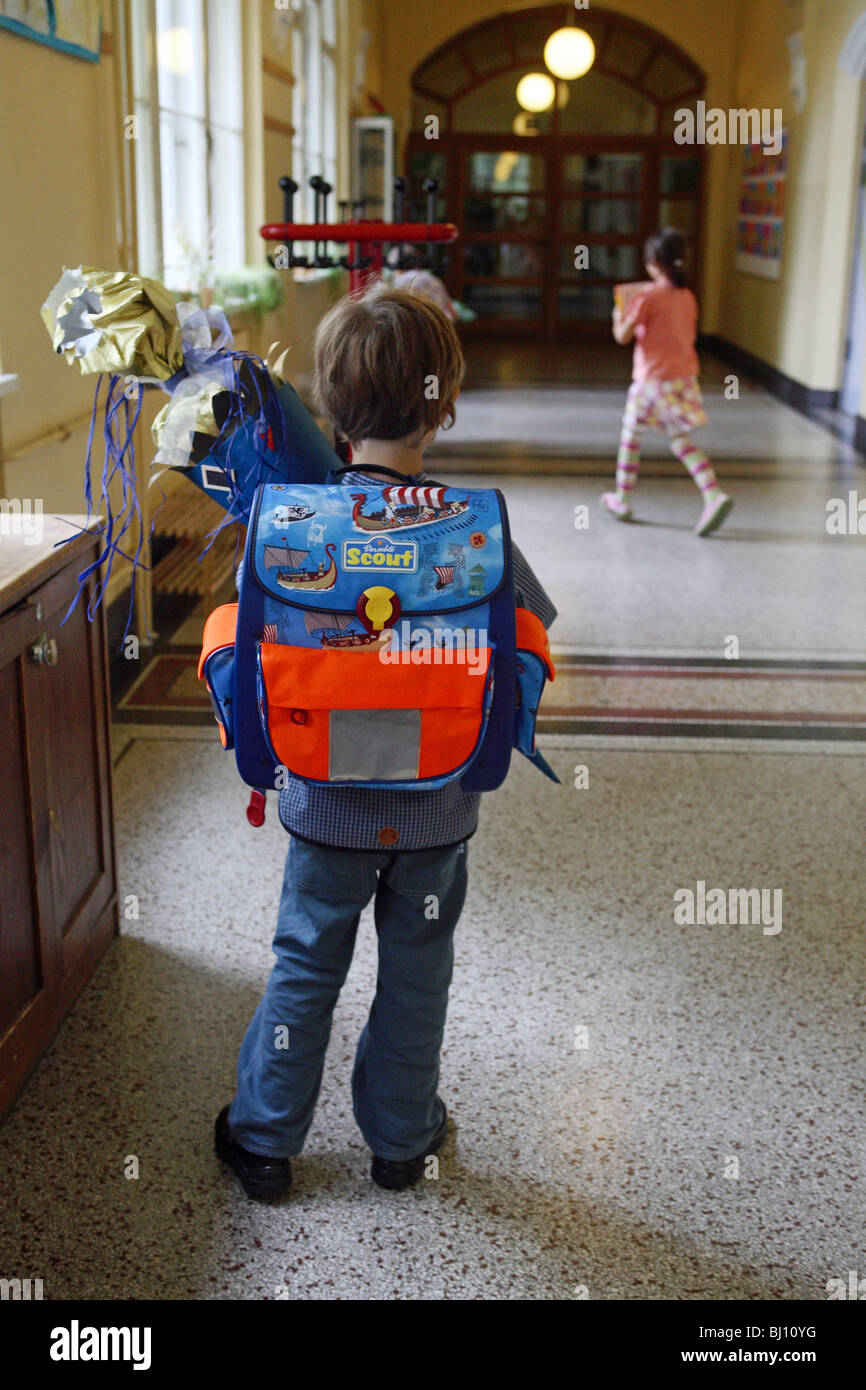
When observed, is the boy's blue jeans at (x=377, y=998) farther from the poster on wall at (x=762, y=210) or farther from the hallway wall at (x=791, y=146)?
Result: the poster on wall at (x=762, y=210)

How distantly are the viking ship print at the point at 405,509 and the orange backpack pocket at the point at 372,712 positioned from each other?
0.15 m

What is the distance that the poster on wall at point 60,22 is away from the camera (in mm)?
3083

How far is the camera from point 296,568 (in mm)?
1468

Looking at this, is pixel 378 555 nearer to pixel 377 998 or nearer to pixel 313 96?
pixel 377 998

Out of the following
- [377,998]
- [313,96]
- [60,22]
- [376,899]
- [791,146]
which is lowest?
[377,998]

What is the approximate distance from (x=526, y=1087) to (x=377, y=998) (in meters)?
0.46

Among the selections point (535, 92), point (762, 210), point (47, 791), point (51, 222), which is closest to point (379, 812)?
point (47, 791)

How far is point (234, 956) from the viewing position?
8.17 feet

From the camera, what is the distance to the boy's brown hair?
1.52m

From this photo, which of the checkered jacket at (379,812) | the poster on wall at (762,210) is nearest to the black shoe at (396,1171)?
the checkered jacket at (379,812)

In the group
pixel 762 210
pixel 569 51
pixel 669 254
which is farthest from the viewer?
pixel 762 210

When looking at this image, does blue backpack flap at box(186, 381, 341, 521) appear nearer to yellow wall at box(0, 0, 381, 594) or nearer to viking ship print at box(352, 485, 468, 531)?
viking ship print at box(352, 485, 468, 531)

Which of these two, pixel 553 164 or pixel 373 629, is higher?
pixel 553 164

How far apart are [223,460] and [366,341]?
223mm
